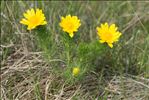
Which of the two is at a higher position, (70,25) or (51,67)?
(70,25)

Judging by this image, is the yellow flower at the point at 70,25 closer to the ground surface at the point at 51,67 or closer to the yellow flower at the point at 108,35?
the yellow flower at the point at 108,35

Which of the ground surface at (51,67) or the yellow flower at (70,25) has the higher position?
the yellow flower at (70,25)

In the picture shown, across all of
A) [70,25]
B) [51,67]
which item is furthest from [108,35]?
[51,67]

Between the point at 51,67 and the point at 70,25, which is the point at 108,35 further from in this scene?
the point at 51,67

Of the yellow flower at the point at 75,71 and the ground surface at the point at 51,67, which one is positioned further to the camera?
the ground surface at the point at 51,67

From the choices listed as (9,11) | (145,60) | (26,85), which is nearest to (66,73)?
(26,85)

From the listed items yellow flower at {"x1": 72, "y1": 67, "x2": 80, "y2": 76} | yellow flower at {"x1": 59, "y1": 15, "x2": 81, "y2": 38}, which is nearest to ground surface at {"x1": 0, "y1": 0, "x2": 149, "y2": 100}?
yellow flower at {"x1": 72, "y1": 67, "x2": 80, "y2": 76}

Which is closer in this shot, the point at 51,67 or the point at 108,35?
the point at 108,35

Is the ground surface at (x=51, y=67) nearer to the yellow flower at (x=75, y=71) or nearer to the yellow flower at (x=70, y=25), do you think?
the yellow flower at (x=75, y=71)

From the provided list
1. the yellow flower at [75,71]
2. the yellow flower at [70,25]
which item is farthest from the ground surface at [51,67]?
the yellow flower at [70,25]

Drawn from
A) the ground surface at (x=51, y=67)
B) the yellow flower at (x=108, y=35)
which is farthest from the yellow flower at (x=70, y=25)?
the ground surface at (x=51, y=67)

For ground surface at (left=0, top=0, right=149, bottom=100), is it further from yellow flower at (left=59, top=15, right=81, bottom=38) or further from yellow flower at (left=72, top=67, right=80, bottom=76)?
yellow flower at (left=59, top=15, right=81, bottom=38)

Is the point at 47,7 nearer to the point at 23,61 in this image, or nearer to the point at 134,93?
the point at 23,61
